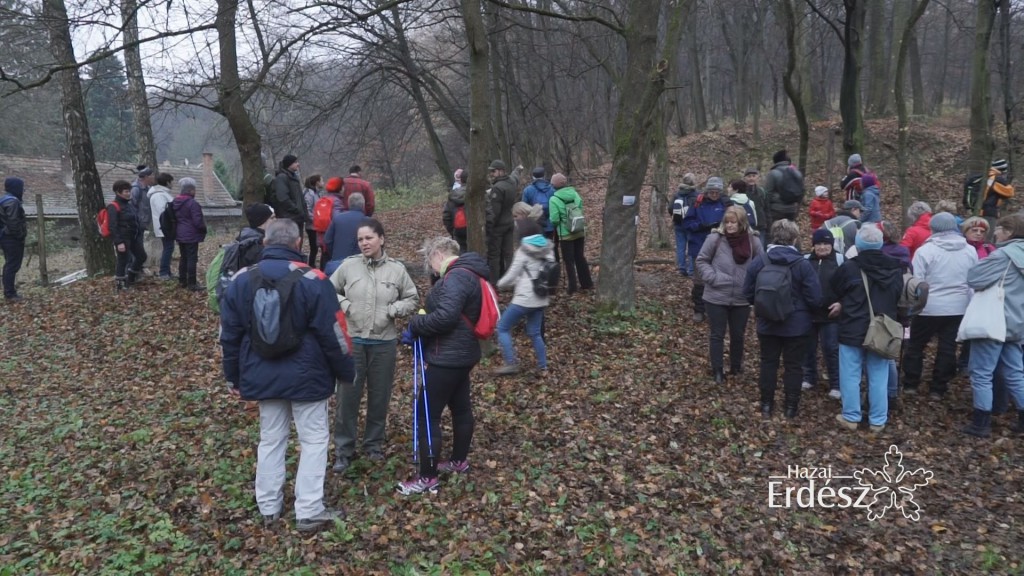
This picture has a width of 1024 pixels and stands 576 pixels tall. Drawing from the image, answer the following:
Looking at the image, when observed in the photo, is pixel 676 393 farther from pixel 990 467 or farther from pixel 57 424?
pixel 57 424

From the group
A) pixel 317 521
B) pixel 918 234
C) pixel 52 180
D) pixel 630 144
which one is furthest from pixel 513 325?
pixel 52 180

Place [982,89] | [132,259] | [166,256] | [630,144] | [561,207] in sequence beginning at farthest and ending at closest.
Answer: [166,256]
[132,259]
[982,89]
[561,207]
[630,144]

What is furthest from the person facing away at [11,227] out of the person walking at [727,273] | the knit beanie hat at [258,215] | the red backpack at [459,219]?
the person walking at [727,273]

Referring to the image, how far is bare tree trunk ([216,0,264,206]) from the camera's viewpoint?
891 centimetres

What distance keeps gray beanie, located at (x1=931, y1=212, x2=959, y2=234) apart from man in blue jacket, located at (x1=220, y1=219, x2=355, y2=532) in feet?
19.1

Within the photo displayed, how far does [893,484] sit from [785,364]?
4.60ft

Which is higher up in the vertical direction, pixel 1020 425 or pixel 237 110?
pixel 237 110

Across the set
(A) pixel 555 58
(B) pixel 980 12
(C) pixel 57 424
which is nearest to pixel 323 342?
(C) pixel 57 424

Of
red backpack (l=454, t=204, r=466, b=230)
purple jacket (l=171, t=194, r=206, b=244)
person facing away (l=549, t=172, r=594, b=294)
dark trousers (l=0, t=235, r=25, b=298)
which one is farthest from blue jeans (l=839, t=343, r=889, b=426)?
dark trousers (l=0, t=235, r=25, b=298)

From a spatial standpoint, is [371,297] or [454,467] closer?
[371,297]

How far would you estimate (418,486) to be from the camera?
4824 millimetres

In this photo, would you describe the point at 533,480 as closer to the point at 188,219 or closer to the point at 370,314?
the point at 370,314

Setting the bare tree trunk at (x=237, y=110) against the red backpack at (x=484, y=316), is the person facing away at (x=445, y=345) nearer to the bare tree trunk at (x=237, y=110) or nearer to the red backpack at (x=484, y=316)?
the red backpack at (x=484, y=316)

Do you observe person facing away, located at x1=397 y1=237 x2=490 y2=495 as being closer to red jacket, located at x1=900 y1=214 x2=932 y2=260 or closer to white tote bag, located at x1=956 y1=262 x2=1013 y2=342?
white tote bag, located at x1=956 y1=262 x2=1013 y2=342
